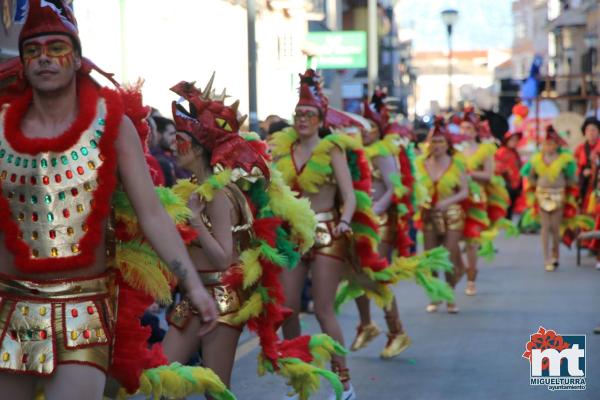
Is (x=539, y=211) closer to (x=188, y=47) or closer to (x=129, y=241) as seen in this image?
(x=188, y=47)

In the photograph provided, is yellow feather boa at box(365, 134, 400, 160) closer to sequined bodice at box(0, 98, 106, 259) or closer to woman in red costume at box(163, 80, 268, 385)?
woman in red costume at box(163, 80, 268, 385)

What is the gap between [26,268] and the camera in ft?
14.0

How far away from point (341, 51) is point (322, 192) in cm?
1720

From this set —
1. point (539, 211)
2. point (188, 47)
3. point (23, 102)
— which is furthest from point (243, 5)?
point (23, 102)

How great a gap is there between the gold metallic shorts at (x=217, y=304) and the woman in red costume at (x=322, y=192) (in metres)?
2.04

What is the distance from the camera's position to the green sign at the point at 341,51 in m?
25.0

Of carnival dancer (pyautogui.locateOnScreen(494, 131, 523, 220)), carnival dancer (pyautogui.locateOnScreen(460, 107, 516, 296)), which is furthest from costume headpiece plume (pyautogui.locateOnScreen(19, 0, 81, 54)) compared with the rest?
carnival dancer (pyautogui.locateOnScreen(494, 131, 523, 220))

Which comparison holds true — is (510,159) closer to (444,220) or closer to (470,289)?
(470,289)

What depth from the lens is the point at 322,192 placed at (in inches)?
333

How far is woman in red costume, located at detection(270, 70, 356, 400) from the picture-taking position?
8305 mm

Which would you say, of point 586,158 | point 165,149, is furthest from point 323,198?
point 586,158

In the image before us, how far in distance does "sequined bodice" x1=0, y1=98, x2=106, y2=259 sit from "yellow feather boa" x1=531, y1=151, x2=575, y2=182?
13.8 metres

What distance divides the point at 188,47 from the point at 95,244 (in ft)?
63.6

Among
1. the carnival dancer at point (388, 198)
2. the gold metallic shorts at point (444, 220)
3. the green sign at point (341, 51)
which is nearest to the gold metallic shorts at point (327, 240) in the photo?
the carnival dancer at point (388, 198)
